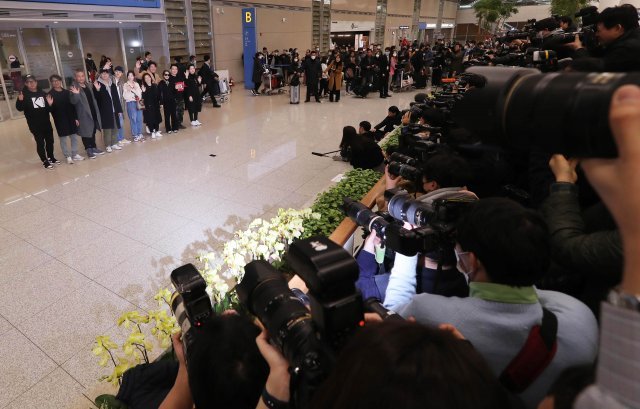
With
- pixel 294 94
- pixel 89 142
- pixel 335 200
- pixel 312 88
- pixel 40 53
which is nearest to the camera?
pixel 335 200

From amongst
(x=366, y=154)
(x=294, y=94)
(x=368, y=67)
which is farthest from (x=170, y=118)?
(x=368, y=67)

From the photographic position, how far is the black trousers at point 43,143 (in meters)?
5.97

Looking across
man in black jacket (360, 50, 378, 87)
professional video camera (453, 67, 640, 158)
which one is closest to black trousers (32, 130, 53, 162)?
professional video camera (453, 67, 640, 158)

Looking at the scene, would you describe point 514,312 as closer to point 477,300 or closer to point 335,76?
point 477,300

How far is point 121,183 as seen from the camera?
5.71 meters

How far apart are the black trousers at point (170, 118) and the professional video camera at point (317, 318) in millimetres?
8165

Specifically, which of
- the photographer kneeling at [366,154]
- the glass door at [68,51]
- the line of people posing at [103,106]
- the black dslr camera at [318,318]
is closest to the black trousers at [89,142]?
the line of people posing at [103,106]

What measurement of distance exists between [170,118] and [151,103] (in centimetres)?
69

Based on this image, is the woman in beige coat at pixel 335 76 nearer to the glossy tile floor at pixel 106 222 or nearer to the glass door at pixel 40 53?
the glossy tile floor at pixel 106 222

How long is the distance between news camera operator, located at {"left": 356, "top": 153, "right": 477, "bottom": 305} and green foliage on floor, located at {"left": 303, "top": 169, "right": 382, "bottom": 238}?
0.77 metres

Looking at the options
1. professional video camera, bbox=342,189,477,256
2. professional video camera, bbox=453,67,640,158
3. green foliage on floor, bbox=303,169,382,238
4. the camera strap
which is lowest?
green foliage on floor, bbox=303,169,382,238

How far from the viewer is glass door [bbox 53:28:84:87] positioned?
9719mm

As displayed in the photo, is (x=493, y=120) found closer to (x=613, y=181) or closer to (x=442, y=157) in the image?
(x=613, y=181)

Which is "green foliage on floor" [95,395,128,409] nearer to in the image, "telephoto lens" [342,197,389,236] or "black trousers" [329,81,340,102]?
"telephoto lens" [342,197,389,236]
